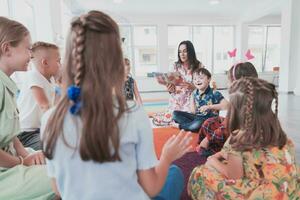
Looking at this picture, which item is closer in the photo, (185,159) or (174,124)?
(185,159)

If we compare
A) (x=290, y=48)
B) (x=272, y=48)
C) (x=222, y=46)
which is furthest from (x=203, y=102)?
(x=272, y=48)

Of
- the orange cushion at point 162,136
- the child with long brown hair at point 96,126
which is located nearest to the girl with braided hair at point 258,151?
the child with long brown hair at point 96,126

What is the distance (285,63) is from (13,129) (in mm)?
6630

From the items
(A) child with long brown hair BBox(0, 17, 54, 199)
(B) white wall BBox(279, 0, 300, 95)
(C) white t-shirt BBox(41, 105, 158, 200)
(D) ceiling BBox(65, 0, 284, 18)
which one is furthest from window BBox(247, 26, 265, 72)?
(C) white t-shirt BBox(41, 105, 158, 200)

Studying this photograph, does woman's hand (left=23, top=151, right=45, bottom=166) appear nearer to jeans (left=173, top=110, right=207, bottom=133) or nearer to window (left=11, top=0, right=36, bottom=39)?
jeans (left=173, top=110, right=207, bottom=133)

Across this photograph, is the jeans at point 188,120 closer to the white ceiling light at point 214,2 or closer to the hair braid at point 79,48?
the hair braid at point 79,48

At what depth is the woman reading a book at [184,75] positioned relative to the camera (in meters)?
2.76

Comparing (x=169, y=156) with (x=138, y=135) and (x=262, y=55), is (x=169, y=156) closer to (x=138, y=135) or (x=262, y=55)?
(x=138, y=135)

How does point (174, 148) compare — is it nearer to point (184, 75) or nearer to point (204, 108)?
point (204, 108)

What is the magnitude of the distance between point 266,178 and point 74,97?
918mm

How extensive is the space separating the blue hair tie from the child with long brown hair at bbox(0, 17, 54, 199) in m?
0.59

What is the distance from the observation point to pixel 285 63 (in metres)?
6.23

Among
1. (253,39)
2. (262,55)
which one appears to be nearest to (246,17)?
(253,39)

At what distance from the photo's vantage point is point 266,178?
3.54 feet
